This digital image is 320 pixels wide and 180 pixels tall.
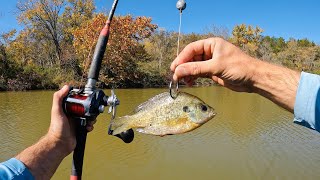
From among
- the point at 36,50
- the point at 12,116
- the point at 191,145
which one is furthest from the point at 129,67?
the point at 191,145

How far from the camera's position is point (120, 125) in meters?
1.96

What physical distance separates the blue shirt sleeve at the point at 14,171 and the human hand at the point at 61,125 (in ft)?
0.86

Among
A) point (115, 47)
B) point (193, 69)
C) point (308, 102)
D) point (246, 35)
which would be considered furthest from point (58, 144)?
point (246, 35)

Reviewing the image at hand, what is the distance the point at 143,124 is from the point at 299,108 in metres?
0.72

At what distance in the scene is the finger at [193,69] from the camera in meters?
1.76

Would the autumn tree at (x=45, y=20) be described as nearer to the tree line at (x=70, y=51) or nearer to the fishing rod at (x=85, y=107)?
the tree line at (x=70, y=51)

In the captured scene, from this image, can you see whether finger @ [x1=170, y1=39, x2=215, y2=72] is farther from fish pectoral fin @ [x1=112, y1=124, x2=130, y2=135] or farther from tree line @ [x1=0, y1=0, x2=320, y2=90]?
tree line @ [x1=0, y1=0, x2=320, y2=90]

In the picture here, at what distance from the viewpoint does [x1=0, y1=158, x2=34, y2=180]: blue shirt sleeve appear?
71.1 inches

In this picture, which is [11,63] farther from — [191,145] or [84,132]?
[84,132]

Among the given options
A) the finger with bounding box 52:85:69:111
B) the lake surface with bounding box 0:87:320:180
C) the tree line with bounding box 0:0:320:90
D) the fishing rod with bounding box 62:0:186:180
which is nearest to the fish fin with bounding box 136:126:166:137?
the fishing rod with bounding box 62:0:186:180

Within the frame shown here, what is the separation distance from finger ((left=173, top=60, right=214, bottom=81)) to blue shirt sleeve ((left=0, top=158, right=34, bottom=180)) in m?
0.91

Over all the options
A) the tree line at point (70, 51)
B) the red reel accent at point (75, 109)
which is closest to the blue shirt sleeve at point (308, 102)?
the red reel accent at point (75, 109)

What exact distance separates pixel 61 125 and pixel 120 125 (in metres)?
0.41

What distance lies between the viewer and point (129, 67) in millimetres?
29406
